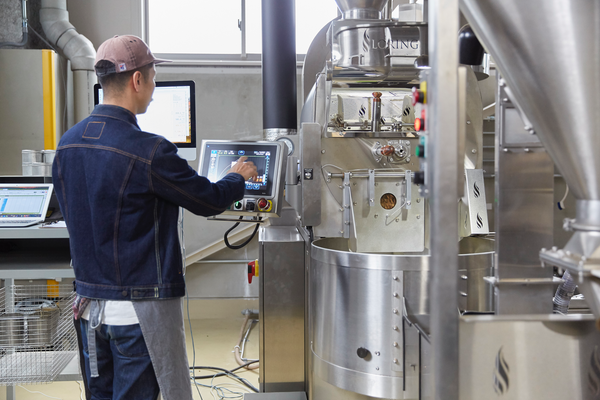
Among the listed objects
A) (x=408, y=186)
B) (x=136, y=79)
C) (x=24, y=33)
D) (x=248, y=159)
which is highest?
(x=24, y=33)

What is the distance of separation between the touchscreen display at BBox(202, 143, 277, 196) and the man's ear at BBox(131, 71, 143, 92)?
0.63m

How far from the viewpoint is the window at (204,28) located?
412 centimetres

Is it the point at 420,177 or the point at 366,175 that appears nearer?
the point at 420,177

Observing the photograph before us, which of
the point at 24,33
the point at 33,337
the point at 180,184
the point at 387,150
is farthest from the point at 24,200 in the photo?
the point at 24,33

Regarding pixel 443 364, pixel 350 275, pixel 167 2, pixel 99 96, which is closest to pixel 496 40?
pixel 443 364

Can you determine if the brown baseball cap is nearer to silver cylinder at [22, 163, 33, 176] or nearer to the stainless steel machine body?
the stainless steel machine body

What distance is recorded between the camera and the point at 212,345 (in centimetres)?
339

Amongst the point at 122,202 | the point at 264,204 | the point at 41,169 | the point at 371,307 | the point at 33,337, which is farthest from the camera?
the point at 41,169

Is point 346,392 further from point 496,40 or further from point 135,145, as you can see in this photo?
point 496,40

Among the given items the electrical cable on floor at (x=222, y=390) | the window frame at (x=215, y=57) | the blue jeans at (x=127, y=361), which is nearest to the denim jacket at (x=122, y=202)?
the blue jeans at (x=127, y=361)

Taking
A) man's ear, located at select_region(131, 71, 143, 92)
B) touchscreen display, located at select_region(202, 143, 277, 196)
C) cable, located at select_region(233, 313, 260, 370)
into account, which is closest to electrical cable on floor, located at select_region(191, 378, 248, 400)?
cable, located at select_region(233, 313, 260, 370)

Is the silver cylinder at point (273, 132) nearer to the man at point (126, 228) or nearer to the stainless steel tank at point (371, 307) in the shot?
the stainless steel tank at point (371, 307)

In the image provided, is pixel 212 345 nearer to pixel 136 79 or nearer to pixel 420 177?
pixel 136 79

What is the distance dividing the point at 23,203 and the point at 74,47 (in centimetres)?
199
